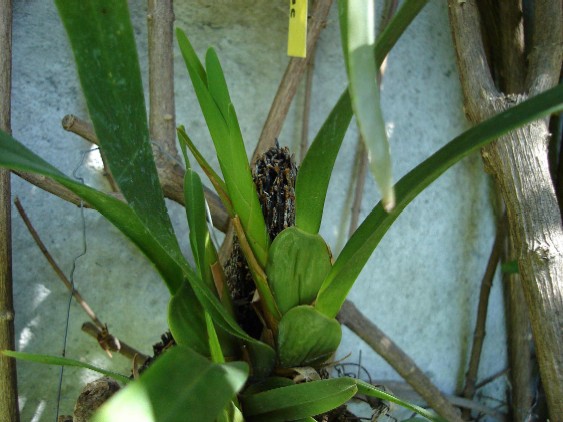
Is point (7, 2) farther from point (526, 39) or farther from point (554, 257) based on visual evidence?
point (526, 39)

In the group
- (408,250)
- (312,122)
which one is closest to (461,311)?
(408,250)

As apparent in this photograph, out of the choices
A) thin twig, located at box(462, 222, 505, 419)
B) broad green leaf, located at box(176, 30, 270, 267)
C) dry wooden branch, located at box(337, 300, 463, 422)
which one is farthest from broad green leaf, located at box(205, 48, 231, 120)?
thin twig, located at box(462, 222, 505, 419)

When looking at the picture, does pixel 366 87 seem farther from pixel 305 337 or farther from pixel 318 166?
pixel 305 337

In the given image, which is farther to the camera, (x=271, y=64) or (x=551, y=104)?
(x=271, y=64)

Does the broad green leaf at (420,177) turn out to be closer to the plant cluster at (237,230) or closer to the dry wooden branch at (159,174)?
the plant cluster at (237,230)

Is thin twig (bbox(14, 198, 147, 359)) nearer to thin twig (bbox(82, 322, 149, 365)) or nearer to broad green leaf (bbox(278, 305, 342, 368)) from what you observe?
thin twig (bbox(82, 322, 149, 365))

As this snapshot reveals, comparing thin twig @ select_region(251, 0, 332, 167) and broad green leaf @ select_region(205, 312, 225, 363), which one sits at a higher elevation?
thin twig @ select_region(251, 0, 332, 167)
